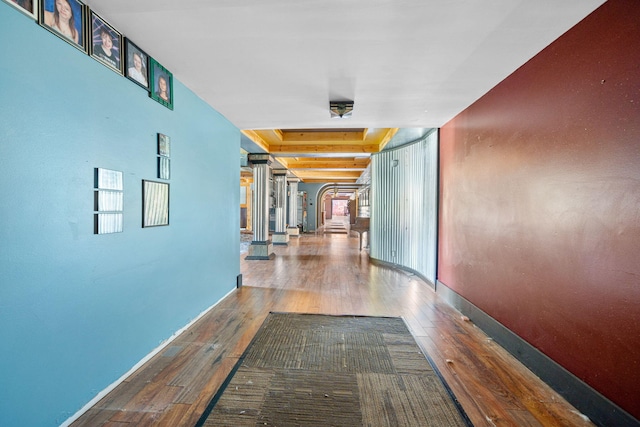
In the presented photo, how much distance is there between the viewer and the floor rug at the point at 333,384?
5.24ft

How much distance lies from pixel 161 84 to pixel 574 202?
3.29m

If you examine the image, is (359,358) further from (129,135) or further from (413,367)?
(129,135)

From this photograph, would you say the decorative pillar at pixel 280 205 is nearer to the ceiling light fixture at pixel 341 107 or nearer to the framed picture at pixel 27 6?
the ceiling light fixture at pixel 341 107

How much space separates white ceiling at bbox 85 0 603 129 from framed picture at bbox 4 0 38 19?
0.35 meters

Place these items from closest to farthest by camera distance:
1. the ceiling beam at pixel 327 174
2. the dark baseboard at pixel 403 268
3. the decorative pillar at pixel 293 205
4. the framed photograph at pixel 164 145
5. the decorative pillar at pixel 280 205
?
the framed photograph at pixel 164 145
the dark baseboard at pixel 403 268
the decorative pillar at pixel 280 205
the ceiling beam at pixel 327 174
the decorative pillar at pixel 293 205

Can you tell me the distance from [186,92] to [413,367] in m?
3.31

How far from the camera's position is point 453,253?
3570 millimetres

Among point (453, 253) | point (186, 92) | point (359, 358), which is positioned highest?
point (186, 92)

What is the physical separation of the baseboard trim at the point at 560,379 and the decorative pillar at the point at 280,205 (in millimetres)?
7225

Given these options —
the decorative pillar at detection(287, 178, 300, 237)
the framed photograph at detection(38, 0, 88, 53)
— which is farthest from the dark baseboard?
the decorative pillar at detection(287, 178, 300, 237)

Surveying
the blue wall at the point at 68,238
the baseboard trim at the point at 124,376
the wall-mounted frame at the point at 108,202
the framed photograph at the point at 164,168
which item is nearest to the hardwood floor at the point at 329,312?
the baseboard trim at the point at 124,376

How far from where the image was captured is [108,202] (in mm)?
1789

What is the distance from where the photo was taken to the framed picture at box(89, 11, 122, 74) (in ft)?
5.55

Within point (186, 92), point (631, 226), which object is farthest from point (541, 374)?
point (186, 92)
